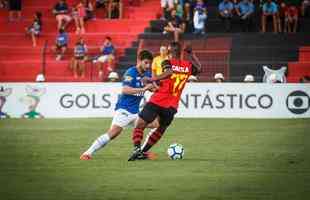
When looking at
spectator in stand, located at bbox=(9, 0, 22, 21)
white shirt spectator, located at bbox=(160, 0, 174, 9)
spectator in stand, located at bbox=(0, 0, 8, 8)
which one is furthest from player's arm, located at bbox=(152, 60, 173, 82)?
spectator in stand, located at bbox=(0, 0, 8, 8)

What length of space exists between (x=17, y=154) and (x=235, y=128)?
8778 mm

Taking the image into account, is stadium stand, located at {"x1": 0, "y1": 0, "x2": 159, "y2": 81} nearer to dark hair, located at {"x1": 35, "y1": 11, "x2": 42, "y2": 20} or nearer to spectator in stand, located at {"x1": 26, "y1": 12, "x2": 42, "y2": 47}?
spectator in stand, located at {"x1": 26, "y1": 12, "x2": 42, "y2": 47}

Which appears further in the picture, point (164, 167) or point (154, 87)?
point (154, 87)

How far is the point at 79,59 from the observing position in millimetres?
36531

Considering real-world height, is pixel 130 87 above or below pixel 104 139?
above

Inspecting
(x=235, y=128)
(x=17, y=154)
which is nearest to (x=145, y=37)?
(x=235, y=128)

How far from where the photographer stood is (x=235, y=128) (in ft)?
84.9

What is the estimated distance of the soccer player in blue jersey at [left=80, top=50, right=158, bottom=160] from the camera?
56.0ft

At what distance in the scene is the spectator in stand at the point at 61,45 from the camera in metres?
37.6

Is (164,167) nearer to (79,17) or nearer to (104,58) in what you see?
(104,58)

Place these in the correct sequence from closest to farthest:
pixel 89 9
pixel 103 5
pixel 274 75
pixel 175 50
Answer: pixel 175 50 < pixel 274 75 < pixel 89 9 < pixel 103 5

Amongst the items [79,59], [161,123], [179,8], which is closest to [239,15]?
[179,8]

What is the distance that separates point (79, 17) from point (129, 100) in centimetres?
2274

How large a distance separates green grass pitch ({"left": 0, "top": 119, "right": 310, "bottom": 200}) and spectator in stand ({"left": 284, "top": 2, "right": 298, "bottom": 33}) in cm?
1243
